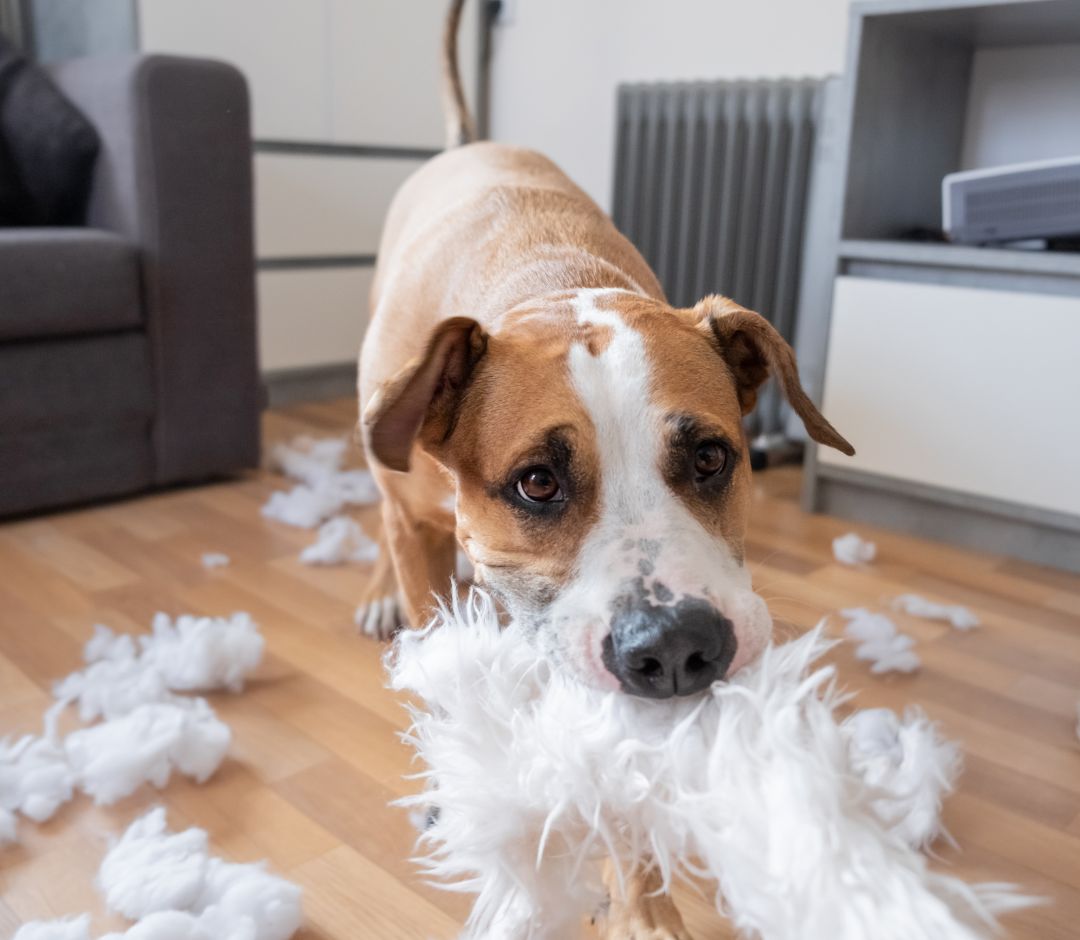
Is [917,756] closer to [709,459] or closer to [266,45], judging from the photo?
[709,459]

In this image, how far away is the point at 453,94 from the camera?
2.42 meters

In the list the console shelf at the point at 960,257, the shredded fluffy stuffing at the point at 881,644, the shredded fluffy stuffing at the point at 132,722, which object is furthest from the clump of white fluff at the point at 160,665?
the console shelf at the point at 960,257

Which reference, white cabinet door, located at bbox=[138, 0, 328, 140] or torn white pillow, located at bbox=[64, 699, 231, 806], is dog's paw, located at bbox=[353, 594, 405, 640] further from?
white cabinet door, located at bbox=[138, 0, 328, 140]

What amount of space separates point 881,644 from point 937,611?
248 mm

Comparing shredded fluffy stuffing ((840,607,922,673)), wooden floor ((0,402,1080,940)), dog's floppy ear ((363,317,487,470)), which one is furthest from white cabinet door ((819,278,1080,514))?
dog's floppy ear ((363,317,487,470))

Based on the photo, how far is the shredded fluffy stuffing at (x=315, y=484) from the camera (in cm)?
236

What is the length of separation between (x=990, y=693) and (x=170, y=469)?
6.05ft

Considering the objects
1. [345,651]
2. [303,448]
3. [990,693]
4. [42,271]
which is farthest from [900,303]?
[42,271]

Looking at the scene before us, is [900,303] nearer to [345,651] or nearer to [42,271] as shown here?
[345,651]

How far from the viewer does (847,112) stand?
7.42ft

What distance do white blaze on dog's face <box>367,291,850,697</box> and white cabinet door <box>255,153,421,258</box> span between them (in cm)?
238

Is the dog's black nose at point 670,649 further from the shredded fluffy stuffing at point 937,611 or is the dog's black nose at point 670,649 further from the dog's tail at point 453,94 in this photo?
the dog's tail at point 453,94

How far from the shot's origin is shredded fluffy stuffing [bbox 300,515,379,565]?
210 cm

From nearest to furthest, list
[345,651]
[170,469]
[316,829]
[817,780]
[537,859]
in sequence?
1. [817,780]
2. [537,859]
3. [316,829]
4. [345,651]
5. [170,469]
